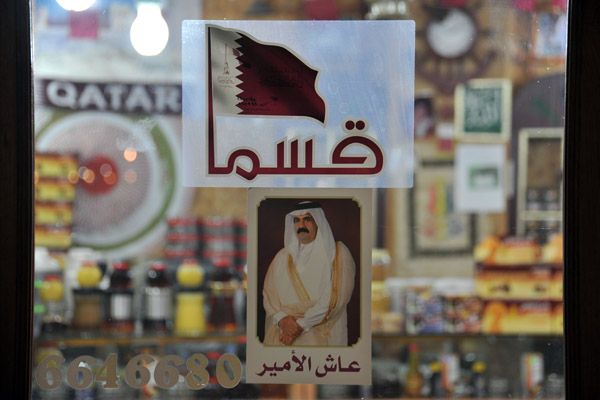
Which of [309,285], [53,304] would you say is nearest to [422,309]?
[309,285]

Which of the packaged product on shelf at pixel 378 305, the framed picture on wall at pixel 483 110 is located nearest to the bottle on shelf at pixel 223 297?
the packaged product on shelf at pixel 378 305

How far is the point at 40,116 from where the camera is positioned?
1.60m

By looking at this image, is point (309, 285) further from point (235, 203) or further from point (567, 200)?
point (567, 200)

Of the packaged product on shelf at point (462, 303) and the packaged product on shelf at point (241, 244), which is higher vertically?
the packaged product on shelf at point (241, 244)

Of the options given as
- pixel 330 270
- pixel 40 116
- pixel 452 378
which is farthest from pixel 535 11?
pixel 40 116

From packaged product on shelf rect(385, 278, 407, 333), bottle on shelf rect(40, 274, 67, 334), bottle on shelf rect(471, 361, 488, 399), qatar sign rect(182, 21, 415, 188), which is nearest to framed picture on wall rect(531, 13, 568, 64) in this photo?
qatar sign rect(182, 21, 415, 188)

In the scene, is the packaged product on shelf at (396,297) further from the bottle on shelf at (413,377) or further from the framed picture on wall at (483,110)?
the framed picture on wall at (483,110)

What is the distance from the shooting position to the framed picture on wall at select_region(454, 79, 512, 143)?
63.0 inches

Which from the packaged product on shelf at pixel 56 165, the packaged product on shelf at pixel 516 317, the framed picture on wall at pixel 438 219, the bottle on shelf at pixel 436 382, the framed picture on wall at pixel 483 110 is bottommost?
the bottle on shelf at pixel 436 382

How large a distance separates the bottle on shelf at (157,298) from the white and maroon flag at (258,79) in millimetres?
426

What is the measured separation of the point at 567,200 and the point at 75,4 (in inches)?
49.8

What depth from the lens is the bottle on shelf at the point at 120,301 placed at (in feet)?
5.31

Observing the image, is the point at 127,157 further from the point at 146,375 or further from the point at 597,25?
the point at 597,25

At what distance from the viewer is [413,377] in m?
1.62
